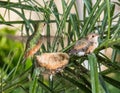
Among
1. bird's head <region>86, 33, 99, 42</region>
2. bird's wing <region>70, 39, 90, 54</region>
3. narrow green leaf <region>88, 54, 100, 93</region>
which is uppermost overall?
bird's head <region>86, 33, 99, 42</region>

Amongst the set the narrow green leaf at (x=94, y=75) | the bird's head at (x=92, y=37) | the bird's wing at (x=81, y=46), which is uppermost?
the bird's head at (x=92, y=37)

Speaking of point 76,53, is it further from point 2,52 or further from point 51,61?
point 2,52

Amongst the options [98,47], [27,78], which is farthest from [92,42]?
[27,78]

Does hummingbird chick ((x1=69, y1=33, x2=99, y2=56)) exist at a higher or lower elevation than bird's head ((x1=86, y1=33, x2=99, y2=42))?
lower

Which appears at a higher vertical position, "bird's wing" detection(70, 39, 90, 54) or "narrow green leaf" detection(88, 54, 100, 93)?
"bird's wing" detection(70, 39, 90, 54)

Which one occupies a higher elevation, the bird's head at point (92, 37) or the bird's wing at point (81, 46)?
the bird's head at point (92, 37)
